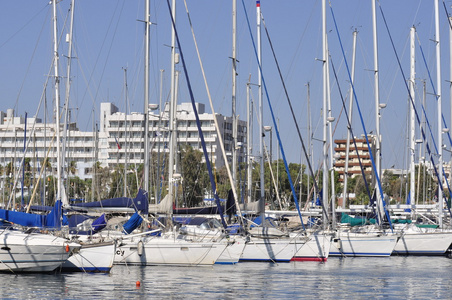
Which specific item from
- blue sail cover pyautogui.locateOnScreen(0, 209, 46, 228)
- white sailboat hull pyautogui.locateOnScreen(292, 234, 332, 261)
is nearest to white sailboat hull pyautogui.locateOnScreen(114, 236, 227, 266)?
blue sail cover pyautogui.locateOnScreen(0, 209, 46, 228)

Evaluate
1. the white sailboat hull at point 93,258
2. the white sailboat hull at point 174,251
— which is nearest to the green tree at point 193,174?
the white sailboat hull at point 174,251

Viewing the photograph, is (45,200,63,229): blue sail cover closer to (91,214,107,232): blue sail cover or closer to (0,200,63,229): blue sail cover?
(0,200,63,229): blue sail cover

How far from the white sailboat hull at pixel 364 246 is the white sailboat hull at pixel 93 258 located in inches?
598

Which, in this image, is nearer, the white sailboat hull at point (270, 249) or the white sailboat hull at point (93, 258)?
the white sailboat hull at point (93, 258)

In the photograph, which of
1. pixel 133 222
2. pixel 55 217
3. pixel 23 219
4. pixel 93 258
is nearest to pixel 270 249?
pixel 133 222

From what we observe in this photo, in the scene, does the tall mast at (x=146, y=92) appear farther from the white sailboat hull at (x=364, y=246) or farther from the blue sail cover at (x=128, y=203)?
the white sailboat hull at (x=364, y=246)

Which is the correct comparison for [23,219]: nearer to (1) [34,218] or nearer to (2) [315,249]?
(1) [34,218]

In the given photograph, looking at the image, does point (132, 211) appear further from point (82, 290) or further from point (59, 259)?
point (82, 290)

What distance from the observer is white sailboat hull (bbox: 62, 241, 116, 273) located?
3422cm

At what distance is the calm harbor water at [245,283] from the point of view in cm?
2827

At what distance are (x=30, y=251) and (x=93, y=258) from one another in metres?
2.93

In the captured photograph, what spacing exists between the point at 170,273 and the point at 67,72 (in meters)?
15.6

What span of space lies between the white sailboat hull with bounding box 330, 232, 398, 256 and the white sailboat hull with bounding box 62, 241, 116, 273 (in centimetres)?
1520

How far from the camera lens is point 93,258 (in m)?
34.3
